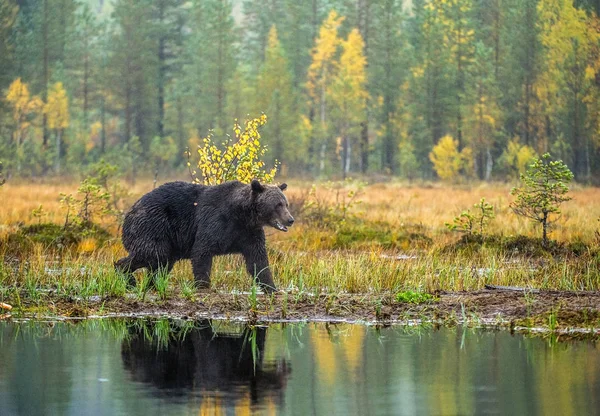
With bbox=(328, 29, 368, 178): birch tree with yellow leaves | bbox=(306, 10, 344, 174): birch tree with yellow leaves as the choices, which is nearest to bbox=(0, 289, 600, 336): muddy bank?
bbox=(328, 29, 368, 178): birch tree with yellow leaves

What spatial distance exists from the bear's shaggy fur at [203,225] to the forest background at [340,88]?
1658 inches

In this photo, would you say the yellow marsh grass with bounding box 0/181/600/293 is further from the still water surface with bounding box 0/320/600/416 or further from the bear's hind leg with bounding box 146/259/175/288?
the still water surface with bounding box 0/320/600/416

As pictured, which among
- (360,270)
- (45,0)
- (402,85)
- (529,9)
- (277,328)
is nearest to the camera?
(277,328)

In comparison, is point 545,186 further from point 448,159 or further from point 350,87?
point 350,87

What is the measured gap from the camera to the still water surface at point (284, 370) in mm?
8320

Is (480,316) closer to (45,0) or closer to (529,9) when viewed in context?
(529,9)

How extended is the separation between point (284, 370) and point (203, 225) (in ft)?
16.2

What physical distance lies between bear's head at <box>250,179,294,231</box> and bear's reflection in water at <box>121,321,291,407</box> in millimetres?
2207

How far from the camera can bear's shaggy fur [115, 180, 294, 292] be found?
1427 cm

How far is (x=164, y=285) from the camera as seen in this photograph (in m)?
13.8

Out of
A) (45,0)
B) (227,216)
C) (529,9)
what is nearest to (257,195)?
(227,216)

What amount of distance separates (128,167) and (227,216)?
166ft

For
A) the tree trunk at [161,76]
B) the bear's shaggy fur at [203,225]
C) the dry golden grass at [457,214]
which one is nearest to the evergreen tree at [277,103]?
the tree trunk at [161,76]

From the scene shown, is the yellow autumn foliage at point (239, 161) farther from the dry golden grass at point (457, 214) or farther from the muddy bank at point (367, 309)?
the muddy bank at point (367, 309)
